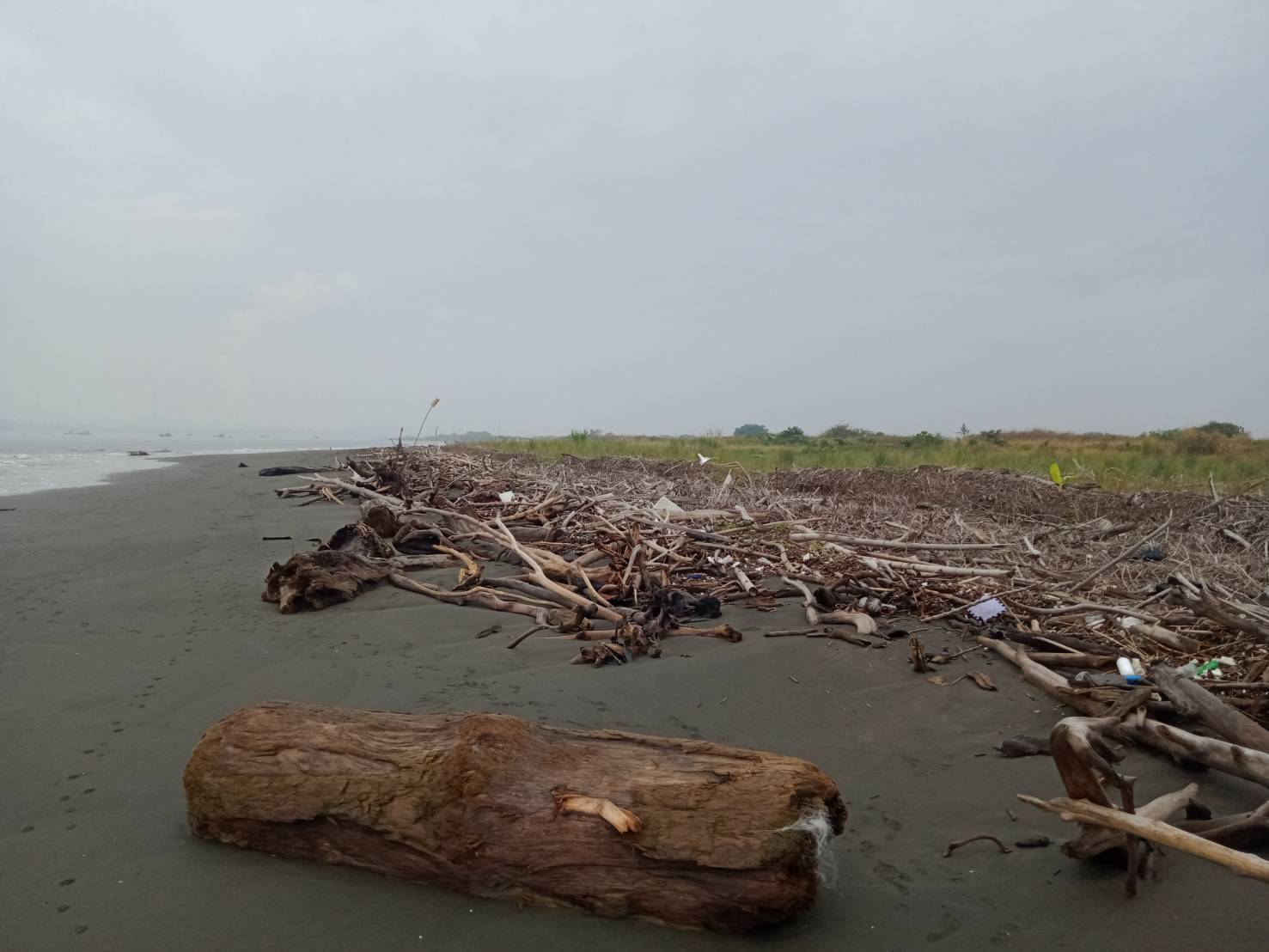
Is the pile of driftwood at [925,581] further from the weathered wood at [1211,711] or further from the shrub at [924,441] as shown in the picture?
the shrub at [924,441]

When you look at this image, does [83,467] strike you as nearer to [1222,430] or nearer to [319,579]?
[319,579]

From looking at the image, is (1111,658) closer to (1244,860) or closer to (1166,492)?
(1244,860)

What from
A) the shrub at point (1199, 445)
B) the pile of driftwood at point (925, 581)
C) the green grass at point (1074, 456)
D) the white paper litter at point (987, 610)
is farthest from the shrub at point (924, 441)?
the white paper litter at point (987, 610)

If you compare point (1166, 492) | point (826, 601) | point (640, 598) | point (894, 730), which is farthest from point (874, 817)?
point (1166, 492)

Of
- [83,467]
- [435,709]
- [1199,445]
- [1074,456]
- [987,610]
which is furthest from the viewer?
[1199,445]

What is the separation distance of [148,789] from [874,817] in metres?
2.40

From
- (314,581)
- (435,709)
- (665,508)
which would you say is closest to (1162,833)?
(435,709)

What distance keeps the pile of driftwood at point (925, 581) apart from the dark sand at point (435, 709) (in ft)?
0.61

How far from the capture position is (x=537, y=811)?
1778mm

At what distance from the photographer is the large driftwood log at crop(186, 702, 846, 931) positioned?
5.58ft

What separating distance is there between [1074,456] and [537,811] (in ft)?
54.0

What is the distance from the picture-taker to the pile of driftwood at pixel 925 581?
93.5 inches

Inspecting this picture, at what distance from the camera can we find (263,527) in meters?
7.56

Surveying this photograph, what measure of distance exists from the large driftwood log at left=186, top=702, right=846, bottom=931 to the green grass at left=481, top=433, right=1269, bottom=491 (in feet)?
30.1
